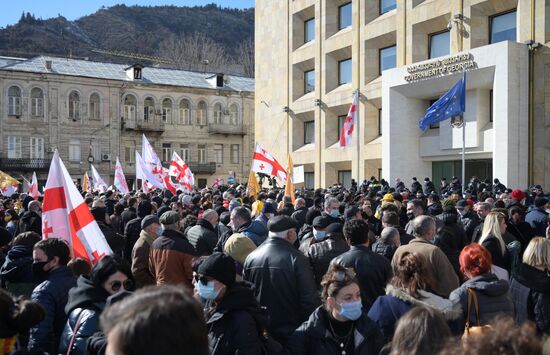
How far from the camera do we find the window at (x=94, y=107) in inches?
1998

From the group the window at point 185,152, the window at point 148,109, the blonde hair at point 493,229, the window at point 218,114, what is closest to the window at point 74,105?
the window at point 148,109

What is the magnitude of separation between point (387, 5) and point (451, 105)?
11.4m

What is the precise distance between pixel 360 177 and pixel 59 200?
23960 mm

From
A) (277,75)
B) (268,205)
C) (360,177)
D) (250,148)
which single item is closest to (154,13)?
(250,148)

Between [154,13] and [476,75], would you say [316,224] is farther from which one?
[154,13]

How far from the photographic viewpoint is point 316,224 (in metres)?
7.18

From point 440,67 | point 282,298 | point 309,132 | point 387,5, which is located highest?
point 387,5

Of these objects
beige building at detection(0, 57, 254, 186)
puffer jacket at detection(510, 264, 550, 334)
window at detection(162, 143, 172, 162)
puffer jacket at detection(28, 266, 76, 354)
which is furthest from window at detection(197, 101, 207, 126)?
puffer jacket at detection(510, 264, 550, 334)

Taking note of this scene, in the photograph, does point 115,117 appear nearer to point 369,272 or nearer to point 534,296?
point 369,272

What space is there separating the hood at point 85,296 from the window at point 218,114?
5332cm

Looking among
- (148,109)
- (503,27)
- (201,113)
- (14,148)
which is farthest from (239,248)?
(201,113)

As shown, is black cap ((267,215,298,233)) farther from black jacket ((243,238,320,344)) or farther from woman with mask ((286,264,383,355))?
woman with mask ((286,264,383,355))

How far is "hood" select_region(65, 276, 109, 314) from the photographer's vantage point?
12.3ft

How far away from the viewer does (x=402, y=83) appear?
25.7 meters
